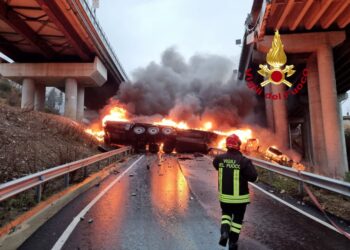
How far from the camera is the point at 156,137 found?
22.3 metres

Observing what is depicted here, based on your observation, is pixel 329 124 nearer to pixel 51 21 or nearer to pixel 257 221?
pixel 257 221

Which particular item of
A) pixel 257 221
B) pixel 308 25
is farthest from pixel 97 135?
pixel 257 221

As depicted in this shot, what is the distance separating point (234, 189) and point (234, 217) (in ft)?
1.26

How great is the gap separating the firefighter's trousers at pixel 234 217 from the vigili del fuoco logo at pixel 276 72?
1666 centimetres

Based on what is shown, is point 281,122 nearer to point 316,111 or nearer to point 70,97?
point 316,111

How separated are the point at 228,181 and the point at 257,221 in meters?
1.92

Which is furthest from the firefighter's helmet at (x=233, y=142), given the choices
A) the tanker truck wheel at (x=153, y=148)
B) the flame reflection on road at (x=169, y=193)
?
the tanker truck wheel at (x=153, y=148)

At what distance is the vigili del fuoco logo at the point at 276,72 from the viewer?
850 inches

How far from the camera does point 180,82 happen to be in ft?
118

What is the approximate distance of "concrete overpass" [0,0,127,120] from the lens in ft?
67.4

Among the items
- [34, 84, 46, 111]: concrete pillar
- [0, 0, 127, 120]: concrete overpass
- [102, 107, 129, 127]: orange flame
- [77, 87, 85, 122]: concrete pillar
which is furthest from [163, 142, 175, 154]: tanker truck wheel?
[34, 84, 46, 111]: concrete pillar

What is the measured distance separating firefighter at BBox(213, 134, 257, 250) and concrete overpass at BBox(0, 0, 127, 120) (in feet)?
60.0

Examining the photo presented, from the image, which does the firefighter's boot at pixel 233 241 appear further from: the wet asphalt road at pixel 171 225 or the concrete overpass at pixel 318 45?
the concrete overpass at pixel 318 45

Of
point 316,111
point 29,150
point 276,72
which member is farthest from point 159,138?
point 316,111
